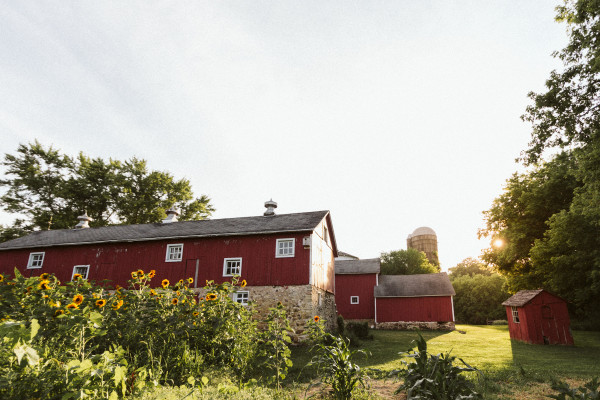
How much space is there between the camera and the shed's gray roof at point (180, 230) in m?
17.3

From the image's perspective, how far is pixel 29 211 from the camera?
29344 mm

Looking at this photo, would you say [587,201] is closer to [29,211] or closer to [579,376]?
[579,376]

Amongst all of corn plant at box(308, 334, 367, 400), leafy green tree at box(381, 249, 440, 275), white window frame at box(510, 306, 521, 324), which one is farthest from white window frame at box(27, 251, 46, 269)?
leafy green tree at box(381, 249, 440, 275)

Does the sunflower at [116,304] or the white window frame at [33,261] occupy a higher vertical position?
the white window frame at [33,261]

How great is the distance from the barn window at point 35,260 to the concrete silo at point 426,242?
53.6m

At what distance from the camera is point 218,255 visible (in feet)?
57.9

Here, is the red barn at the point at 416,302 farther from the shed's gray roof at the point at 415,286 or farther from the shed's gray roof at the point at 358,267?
the shed's gray roof at the point at 358,267

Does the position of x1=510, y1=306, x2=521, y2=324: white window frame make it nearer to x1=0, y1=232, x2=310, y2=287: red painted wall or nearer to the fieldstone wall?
the fieldstone wall

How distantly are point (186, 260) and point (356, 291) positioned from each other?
15.5 metres

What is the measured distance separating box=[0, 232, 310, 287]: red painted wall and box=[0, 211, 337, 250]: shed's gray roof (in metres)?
0.40

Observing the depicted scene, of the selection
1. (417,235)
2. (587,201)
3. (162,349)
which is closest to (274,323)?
(162,349)

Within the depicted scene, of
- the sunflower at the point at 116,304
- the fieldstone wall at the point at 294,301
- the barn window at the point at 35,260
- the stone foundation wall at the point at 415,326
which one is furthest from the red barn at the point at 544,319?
the barn window at the point at 35,260

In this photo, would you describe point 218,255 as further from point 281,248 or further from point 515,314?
point 515,314

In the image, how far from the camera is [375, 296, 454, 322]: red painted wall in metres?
24.8
